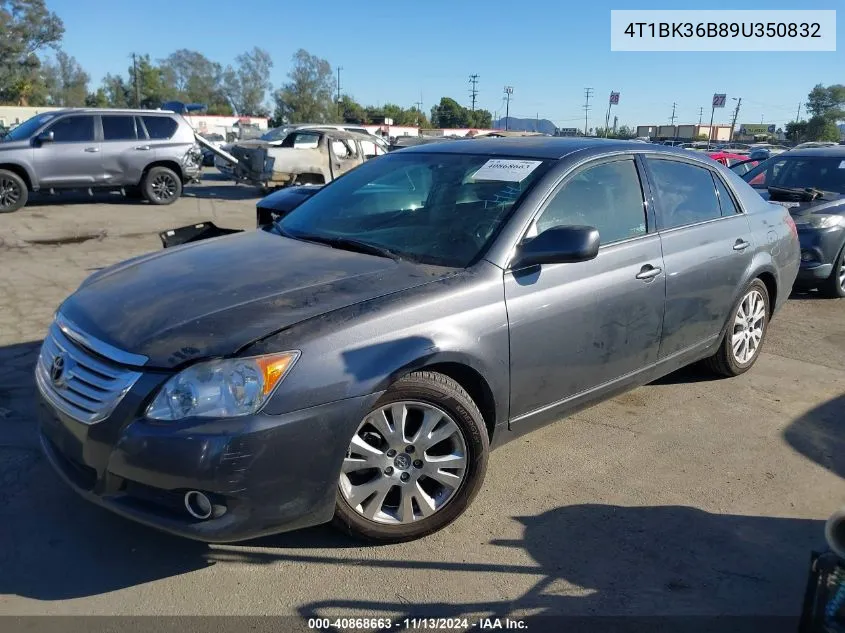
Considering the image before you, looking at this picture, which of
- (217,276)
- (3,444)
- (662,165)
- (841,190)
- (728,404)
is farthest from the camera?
(841,190)

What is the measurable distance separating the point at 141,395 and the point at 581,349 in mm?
2067

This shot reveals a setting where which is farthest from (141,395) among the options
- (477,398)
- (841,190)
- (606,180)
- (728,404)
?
(841,190)

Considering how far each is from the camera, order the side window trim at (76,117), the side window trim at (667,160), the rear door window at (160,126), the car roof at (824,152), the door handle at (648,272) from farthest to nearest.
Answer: the rear door window at (160,126) < the side window trim at (76,117) < the car roof at (824,152) < the side window trim at (667,160) < the door handle at (648,272)

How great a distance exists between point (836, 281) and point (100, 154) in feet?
40.1

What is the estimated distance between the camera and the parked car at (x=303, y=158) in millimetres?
15508

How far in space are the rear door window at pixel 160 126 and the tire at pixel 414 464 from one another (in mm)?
12614

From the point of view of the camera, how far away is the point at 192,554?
9.42 ft

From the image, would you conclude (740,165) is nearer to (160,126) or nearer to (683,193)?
(683,193)

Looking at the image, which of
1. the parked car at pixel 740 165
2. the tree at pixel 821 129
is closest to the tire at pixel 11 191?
the parked car at pixel 740 165

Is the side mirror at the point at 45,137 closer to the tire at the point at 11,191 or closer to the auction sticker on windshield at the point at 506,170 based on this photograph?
the tire at the point at 11,191

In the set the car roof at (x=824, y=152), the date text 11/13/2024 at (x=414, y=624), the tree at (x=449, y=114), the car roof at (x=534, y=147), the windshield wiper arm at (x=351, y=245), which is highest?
the tree at (x=449, y=114)

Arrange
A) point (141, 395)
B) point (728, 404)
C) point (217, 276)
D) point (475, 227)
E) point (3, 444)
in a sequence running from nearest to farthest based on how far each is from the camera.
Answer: point (141, 395) → point (217, 276) → point (475, 227) → point (3, 444) → point (728, 404)

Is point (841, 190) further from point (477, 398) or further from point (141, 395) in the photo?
point (141, 395)

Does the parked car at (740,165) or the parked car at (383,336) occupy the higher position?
the parked car at (740,165)
